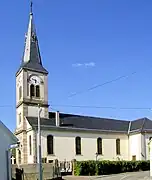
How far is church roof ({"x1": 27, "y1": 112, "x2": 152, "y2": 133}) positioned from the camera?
61969mm

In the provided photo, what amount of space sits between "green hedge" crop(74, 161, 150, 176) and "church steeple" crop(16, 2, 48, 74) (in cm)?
2362

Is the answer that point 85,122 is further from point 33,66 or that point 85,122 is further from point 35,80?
point 33,66

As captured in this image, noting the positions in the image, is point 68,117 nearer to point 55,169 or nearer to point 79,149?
point 79,149

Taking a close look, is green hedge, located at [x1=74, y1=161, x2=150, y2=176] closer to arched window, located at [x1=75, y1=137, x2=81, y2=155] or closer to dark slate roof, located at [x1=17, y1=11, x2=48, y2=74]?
arched window, located at [x1=75, y1=137, x2=81, y2=155]

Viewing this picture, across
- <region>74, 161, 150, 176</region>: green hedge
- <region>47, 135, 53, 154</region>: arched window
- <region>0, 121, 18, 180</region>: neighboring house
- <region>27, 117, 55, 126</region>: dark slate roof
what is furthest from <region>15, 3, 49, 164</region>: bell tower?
<region>0, 121, 18, 180</region>: neighboring house

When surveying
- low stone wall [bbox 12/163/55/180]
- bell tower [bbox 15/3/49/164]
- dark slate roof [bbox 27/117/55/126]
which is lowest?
low stone wall [bbox 12/163/55/180]

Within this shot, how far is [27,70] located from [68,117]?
10.8 metres

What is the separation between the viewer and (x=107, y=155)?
2576 inches

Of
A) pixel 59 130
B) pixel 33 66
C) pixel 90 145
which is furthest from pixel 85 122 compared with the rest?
pixel 33 66

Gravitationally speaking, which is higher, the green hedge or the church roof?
the church roof

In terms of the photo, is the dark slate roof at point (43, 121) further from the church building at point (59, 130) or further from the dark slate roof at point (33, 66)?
the dark slate roof at point (33, 66)

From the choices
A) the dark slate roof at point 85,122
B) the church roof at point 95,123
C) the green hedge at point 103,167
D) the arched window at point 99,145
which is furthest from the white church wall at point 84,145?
the green hedge at point 103,167

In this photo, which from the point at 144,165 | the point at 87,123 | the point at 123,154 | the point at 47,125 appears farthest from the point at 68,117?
the point at 144,165

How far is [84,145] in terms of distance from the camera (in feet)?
206
